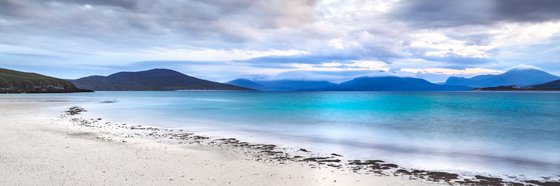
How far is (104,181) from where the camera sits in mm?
10805

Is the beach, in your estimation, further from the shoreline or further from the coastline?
the shoreline

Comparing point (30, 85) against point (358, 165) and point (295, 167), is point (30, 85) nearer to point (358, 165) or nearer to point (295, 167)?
point (295, 167)

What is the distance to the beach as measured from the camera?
11.1 meters

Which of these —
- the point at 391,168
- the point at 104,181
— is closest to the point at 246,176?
the point at 104,181

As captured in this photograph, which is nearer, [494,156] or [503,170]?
[503,170]

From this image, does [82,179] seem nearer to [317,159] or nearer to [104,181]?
[104,181]

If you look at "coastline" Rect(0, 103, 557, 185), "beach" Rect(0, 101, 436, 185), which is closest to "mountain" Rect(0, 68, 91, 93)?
"beach" Rect(0, 101, 436, 185)

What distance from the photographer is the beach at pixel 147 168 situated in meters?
11.1

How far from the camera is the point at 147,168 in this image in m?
12.7

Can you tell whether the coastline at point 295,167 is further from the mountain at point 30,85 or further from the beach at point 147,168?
the mountain at point 30,85

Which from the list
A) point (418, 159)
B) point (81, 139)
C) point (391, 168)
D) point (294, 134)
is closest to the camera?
point (391, 168)

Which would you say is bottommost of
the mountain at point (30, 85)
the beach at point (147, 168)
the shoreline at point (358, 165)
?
the shoreline at point (358, 165)

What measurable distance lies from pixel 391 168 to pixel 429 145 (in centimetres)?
916

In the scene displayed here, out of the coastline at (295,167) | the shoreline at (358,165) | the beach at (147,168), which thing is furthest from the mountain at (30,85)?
the shoreline at (358,165)
